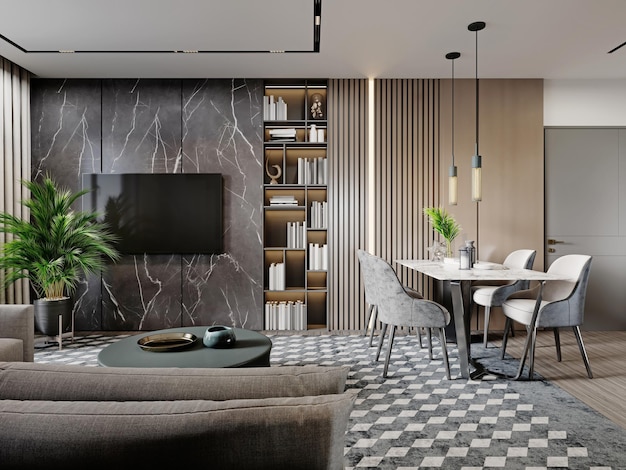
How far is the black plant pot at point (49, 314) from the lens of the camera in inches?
165

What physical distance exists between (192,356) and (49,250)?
2759 millimetres

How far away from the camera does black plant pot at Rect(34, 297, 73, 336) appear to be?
4199 millimetres

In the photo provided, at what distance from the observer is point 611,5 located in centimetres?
328

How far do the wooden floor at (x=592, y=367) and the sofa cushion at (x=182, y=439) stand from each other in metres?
2.53

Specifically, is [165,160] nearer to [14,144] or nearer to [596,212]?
[14,144]

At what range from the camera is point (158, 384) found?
108 centimetres

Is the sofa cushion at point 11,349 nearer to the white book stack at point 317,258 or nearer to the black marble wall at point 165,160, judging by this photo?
the black marble wall at point 165,160

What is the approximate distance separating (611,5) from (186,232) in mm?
4256

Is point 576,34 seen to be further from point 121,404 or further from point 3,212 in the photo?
point 3,212

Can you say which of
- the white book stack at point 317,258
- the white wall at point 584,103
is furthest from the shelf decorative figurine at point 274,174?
the white wall at point 584,103

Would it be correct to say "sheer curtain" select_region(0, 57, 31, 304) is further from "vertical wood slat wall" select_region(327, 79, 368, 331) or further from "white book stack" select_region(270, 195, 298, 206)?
"vertical wood slat wall" select_region(327, 79, 368, 331)

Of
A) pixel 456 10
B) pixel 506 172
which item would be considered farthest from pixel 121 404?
pixel 506 172

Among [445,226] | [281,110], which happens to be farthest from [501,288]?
[281,110]

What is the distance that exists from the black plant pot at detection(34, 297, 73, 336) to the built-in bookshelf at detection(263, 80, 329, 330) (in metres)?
1.99
